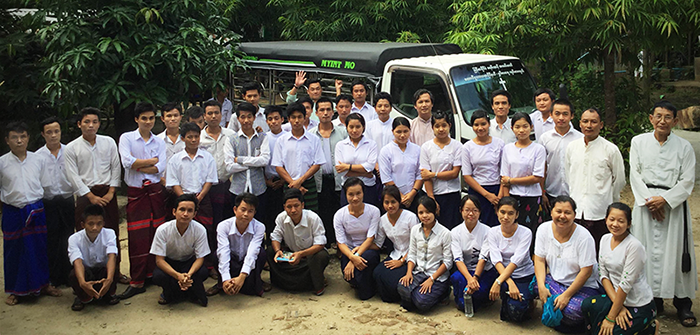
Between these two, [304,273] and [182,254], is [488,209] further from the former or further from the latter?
[182,254]

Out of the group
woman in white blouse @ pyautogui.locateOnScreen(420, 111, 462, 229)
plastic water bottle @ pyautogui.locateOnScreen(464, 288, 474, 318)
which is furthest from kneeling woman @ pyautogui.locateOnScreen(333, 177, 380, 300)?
plastic water bottle @ pyautogui.locateOnScreen(464, 288, 474, 318)

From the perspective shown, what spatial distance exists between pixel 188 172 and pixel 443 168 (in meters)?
2.31

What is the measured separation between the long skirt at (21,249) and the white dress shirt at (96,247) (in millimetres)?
438

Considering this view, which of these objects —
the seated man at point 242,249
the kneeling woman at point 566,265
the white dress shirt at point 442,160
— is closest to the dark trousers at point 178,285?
the seated man at point 242,249

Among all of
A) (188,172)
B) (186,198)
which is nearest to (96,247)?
(186,198)

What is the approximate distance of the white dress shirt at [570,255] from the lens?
15.8 ft

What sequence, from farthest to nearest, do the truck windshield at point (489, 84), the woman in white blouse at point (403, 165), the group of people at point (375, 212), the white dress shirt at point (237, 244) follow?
the truck windshield at point (489, 84) < the woman in white blouse at point (403, 165) < the white dress shirt at point (237, 244) < the group of people at point (375, 212)

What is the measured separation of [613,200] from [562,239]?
0.83 m

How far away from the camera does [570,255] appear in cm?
488

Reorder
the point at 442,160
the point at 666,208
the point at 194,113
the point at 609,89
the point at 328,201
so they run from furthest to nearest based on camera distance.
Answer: the point at 609,89 → the point at 328,201 → the point at 194,113 → the point at 442,160 → the point at 666,208

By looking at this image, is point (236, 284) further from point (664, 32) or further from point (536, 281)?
point (664, 32)

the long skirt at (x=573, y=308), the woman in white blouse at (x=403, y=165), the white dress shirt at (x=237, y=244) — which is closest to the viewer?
the long skirt at (x=573, y=308)

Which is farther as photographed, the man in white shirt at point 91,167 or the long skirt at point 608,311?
the man in white shirt at point 91,167

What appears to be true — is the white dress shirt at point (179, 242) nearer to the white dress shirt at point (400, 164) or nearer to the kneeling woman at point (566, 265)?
the white dress shirt at point (400, 164)
